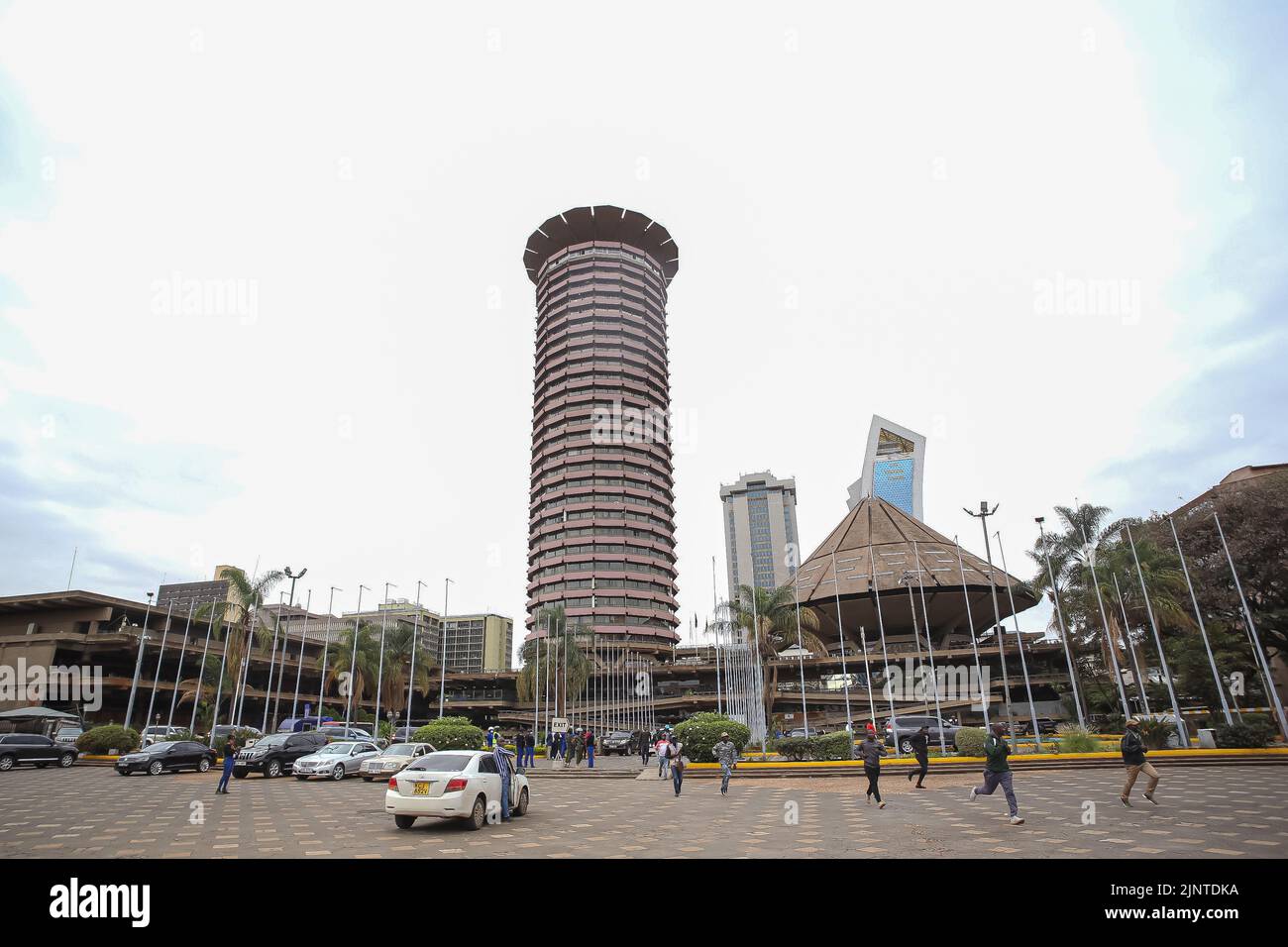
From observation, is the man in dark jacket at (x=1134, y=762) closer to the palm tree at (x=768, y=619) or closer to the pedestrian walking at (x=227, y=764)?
the pedestrian walking at (x=227, y=764)

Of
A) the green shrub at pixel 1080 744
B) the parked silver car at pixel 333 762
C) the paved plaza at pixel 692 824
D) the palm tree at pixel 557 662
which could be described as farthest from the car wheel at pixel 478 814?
the palm tree at pixel 557 662

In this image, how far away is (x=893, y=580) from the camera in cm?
7494

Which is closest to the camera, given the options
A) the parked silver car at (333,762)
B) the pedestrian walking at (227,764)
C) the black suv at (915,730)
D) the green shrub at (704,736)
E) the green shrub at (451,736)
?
the pedestrian walking at (227,764)

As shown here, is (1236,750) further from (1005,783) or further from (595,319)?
(595,319)

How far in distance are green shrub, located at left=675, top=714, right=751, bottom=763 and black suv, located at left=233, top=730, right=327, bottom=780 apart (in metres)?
15.7

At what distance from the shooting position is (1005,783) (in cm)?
1260

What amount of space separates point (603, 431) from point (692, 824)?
101 meters

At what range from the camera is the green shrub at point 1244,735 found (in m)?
26.0

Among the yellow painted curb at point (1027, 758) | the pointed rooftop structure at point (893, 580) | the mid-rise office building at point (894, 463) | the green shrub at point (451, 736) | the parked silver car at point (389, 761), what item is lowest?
the yellow painted curb at point (1027, 758)

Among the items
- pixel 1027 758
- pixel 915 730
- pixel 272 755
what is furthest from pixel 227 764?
pixel 915 730

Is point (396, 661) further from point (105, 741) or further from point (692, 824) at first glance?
point (692, 824)

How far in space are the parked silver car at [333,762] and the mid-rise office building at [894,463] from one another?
105 meters
